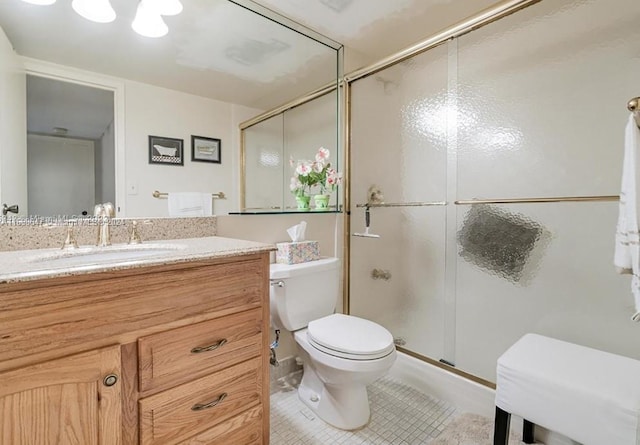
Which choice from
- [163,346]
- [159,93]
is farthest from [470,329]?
[159,93]

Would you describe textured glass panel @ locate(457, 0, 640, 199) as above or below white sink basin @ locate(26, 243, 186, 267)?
above

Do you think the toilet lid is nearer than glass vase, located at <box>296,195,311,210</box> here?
Yes

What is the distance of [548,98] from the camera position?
1.51 m

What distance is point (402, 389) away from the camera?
1.83 m

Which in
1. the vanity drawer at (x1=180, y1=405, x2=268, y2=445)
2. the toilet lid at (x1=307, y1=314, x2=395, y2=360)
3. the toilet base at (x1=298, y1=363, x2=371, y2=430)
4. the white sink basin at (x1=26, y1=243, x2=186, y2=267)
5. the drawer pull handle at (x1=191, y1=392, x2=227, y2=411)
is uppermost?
the white sink basin at (x1=26, y1=243, x2=186, y2=267)

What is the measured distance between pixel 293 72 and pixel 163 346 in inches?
67.1

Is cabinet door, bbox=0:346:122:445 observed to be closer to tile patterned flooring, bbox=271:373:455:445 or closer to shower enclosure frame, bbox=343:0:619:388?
tile patterned flooring, bbox=271:373:455:445

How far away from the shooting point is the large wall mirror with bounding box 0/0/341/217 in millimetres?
1146

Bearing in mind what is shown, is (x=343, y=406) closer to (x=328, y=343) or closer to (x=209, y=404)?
(x=328, y=343)

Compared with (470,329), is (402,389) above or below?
below

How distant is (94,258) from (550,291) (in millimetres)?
1920

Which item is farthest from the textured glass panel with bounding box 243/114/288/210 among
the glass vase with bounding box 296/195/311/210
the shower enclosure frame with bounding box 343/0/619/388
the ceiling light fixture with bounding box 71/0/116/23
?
the ceiling light fixture with bounding box 71/0/116/23

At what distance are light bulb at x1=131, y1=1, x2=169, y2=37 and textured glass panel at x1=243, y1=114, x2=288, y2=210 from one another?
0.56 m

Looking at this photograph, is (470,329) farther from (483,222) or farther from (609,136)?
(609,136)
